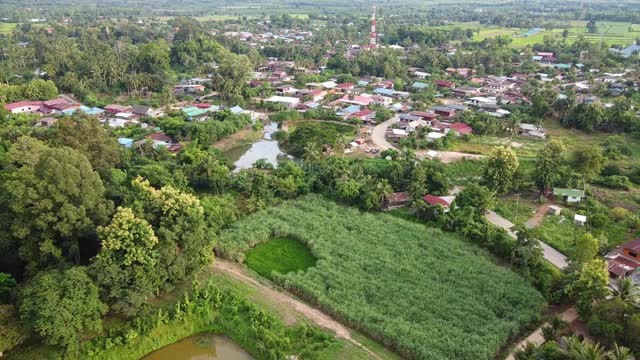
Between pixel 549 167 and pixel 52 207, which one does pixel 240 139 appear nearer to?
pixel 52 207

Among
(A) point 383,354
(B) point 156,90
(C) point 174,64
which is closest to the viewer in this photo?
(A) point 383,354

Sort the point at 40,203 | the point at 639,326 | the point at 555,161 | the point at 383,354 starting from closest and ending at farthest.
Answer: the point at 639,326
the point at 383,354
the point at 40,203
the point at 555,161

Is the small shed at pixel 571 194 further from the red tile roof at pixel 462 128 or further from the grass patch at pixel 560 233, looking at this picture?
the red tile roof at pixel 462 128

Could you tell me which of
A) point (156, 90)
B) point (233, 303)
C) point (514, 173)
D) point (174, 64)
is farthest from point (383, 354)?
point (174, 64)

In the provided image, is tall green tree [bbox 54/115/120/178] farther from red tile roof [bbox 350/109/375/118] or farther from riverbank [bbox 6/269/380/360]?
red tile roof [bbox 350/109/375/118]

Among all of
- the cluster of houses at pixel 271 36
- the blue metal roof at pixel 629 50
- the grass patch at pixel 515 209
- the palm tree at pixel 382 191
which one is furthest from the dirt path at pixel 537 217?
the cluster of houses at pixel 271 36

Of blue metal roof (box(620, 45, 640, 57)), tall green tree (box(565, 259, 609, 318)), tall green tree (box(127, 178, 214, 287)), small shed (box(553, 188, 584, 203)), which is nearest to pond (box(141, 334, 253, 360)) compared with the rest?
tall green tree (box(127, 178, 214, 287))

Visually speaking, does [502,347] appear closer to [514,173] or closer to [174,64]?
[514,173]
